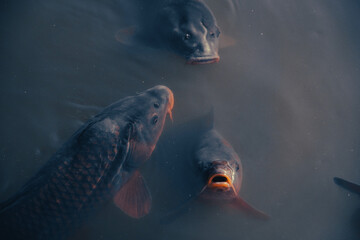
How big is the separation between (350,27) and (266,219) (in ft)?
11.1

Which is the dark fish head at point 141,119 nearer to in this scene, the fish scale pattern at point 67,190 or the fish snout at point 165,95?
the fish snout at point 165,95

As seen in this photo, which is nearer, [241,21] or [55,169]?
[55,169]

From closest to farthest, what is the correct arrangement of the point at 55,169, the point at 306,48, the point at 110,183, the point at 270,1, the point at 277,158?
the point at 55,169 < the point at 110,183 < the point at 277,158 < the point at 306,48 < the point at 270,1

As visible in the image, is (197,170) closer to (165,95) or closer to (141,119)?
(141,119)

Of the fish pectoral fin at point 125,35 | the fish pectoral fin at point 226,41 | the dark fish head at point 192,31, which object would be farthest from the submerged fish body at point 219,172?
the fish pectoral fin at point 125,35

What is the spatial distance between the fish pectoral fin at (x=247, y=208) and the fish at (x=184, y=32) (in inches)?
66.8

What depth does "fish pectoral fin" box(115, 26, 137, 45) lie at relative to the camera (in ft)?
12.5

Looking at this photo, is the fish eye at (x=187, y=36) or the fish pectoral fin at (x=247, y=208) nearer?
A: the fish pectoral fin at (x=247, y=208)

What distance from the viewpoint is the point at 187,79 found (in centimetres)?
374

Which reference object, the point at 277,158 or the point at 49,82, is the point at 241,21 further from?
the point at 49,82

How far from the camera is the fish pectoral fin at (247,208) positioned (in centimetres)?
293

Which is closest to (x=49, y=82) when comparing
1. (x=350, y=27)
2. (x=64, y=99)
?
(x=64, y=99)

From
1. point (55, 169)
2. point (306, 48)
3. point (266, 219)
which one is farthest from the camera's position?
point (306, 48)

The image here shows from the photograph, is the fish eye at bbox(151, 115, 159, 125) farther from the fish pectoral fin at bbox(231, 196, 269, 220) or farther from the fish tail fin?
the fish tail fin
